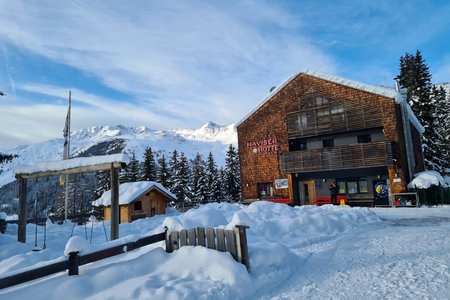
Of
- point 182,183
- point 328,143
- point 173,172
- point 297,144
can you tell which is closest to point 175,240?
point 328,143

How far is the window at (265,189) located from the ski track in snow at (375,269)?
65.4 ft

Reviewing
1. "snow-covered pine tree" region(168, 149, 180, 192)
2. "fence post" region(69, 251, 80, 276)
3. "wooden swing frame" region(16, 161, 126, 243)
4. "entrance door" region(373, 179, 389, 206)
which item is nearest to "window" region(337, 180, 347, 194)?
"entrance door" region(373, 179, 389, 206)

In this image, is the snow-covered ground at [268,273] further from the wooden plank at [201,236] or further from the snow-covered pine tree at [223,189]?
the snow-covered pine tree at [223,189]

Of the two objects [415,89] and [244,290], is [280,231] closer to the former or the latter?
[244,290]

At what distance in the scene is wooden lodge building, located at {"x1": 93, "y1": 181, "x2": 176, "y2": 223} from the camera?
1072 inches

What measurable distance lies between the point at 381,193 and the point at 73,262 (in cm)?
2498

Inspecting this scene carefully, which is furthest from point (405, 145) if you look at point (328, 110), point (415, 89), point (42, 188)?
point (42, 188)

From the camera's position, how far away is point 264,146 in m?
30.6

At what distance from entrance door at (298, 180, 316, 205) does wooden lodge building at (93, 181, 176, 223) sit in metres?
12.5

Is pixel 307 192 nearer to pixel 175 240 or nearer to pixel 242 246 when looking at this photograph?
pixel 175 240

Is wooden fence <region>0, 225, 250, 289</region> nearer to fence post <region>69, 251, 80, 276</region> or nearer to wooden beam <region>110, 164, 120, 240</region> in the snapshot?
fence post <region>69, 251, 80, 276</region>

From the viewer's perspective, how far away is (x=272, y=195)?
2973cm

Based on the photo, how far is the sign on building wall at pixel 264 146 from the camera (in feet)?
98.9

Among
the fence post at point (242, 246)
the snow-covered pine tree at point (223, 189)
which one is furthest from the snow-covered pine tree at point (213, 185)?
the fence post at point (242, 246)
